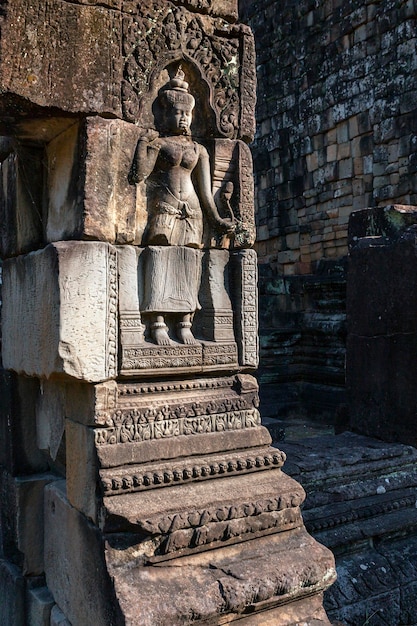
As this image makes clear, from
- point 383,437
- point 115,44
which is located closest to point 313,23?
point 383,437

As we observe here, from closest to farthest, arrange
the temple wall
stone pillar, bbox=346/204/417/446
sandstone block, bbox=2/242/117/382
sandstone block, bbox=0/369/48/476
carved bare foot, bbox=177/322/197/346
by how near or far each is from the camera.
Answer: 1. sandstone block, bbox=2/242/117/382
2. carved bare foot, bbox=177/322/197/346
3. sandstone block, bbox=0/369/48/476
4. stone pillar, bbox=346/204/417/446
5. the temple wall

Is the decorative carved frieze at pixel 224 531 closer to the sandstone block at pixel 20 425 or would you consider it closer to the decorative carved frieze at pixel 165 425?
the decorative carved frieze at pixel 165 425

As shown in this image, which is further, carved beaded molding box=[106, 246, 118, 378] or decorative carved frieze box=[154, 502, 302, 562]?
carved beaded molding box=[106, 246, 118, 378]

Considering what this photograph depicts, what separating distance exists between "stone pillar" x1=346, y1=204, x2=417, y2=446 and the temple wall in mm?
3799

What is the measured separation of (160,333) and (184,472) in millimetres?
640

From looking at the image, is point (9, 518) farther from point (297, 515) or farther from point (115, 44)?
point (115, 44)

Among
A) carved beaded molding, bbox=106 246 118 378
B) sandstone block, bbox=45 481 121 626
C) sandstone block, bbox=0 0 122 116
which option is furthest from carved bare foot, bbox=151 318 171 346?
sandstone block, bbox=0 0 122 116

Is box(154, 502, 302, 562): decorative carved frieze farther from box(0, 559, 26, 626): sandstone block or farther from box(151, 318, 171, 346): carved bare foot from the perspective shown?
box(0, 559, 26, 626): sandstone block

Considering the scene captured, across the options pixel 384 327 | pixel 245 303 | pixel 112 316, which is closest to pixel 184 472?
pixel 112 316

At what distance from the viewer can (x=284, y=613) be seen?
2.79 meters

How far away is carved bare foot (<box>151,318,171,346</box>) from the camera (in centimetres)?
294

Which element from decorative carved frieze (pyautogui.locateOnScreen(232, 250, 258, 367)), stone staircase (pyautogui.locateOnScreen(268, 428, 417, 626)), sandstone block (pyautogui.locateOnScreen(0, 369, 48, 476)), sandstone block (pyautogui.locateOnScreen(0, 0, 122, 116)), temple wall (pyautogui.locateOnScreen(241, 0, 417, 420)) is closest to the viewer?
sandstone block (pyautogui.locateOnScreen(0, 0, 122, 116))

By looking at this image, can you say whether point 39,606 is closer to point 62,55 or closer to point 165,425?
point 165,425

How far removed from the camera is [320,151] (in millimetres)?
14008
